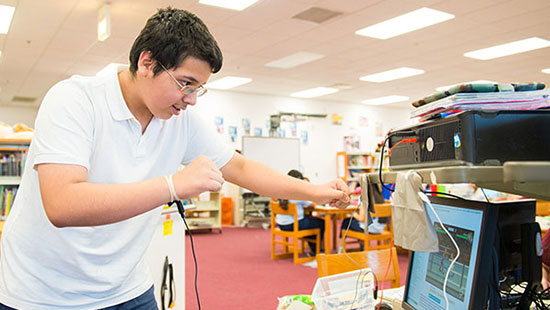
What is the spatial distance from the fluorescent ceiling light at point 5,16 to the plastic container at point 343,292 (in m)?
5.40

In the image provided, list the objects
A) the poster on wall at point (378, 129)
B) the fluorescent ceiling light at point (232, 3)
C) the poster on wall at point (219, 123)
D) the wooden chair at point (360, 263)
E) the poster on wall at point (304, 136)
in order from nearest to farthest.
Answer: the wooden chair at point (360, 263) → the fluorescent ceiling light at point (232, 3) → the poster on wall at point (219, 123) → the poster on wall at point (304, 136) → the poster on wall at point (378, 129)

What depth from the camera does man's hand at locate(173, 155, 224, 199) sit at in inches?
37.3

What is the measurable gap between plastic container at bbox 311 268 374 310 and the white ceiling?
4157mm

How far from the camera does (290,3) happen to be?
516 cm

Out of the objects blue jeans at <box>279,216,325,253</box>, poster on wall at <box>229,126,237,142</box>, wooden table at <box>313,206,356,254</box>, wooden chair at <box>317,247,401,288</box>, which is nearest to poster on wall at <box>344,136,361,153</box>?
poster on wall at <box>229,126,237,142</box>

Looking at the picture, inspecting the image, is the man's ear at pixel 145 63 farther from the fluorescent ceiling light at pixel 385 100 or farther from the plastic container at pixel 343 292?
the fluorescent ceiling light at pixel 385 100

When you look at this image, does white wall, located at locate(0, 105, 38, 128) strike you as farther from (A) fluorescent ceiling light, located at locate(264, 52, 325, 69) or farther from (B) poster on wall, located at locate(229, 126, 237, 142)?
(A) fluorescent ceiling light, located at locate(264, 52, 325, 69)

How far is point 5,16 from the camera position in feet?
18.4

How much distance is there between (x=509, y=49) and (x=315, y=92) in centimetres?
450

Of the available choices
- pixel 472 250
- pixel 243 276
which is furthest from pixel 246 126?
pixel 472 250

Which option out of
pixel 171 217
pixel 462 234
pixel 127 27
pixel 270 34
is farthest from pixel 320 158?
pixel 462 234

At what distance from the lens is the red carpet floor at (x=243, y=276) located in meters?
4.23

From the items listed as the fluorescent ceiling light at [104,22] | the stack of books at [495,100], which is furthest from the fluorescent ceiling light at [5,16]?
the stack of books at [495,100]

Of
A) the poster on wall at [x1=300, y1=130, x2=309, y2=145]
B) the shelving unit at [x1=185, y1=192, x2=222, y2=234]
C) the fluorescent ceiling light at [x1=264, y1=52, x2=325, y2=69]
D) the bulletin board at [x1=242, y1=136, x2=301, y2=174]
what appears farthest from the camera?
the poster on wall at [x1=300, y1=130, x2=309, y2=145]
